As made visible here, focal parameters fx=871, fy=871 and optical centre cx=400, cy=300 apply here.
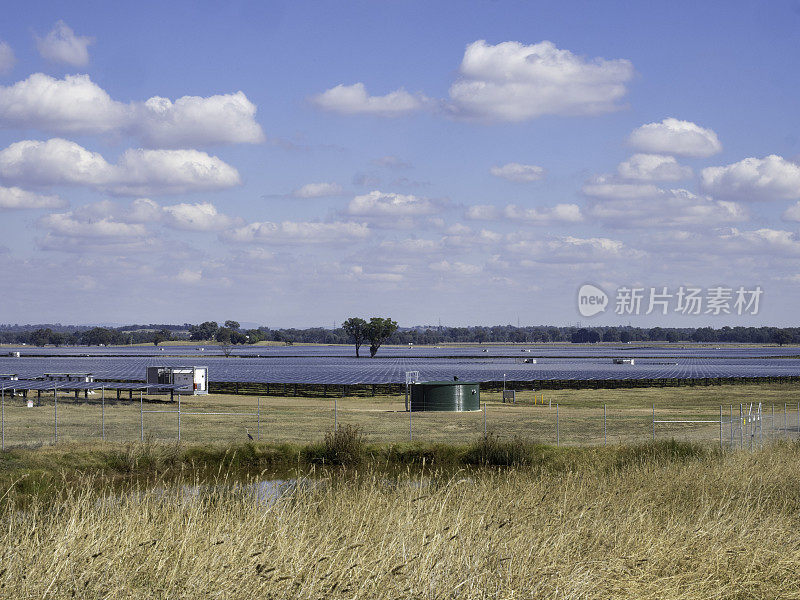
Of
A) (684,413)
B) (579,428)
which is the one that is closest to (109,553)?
(579,428)

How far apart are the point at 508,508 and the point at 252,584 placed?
7.02 metres

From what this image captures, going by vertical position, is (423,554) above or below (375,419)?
above

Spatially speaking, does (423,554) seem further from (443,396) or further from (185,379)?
(185,379)

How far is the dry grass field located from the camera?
154 feet

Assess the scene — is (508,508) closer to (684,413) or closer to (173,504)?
(173,504)

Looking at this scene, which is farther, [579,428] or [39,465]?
[579,428]

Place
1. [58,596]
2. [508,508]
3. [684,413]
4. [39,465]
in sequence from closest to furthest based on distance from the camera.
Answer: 1. [58,596]
2. [508,508]
3. [39,465]
4. [684,413]

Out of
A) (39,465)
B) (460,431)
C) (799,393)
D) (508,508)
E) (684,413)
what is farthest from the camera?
(799,393)

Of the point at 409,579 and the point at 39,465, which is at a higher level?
the point at 409,579

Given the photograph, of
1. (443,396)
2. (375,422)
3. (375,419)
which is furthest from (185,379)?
(375,422)

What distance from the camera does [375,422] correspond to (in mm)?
56125

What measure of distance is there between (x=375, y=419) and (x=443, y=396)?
794cm

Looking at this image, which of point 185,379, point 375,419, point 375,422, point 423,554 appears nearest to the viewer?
point 423,554

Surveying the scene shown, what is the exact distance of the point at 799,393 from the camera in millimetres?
91750
